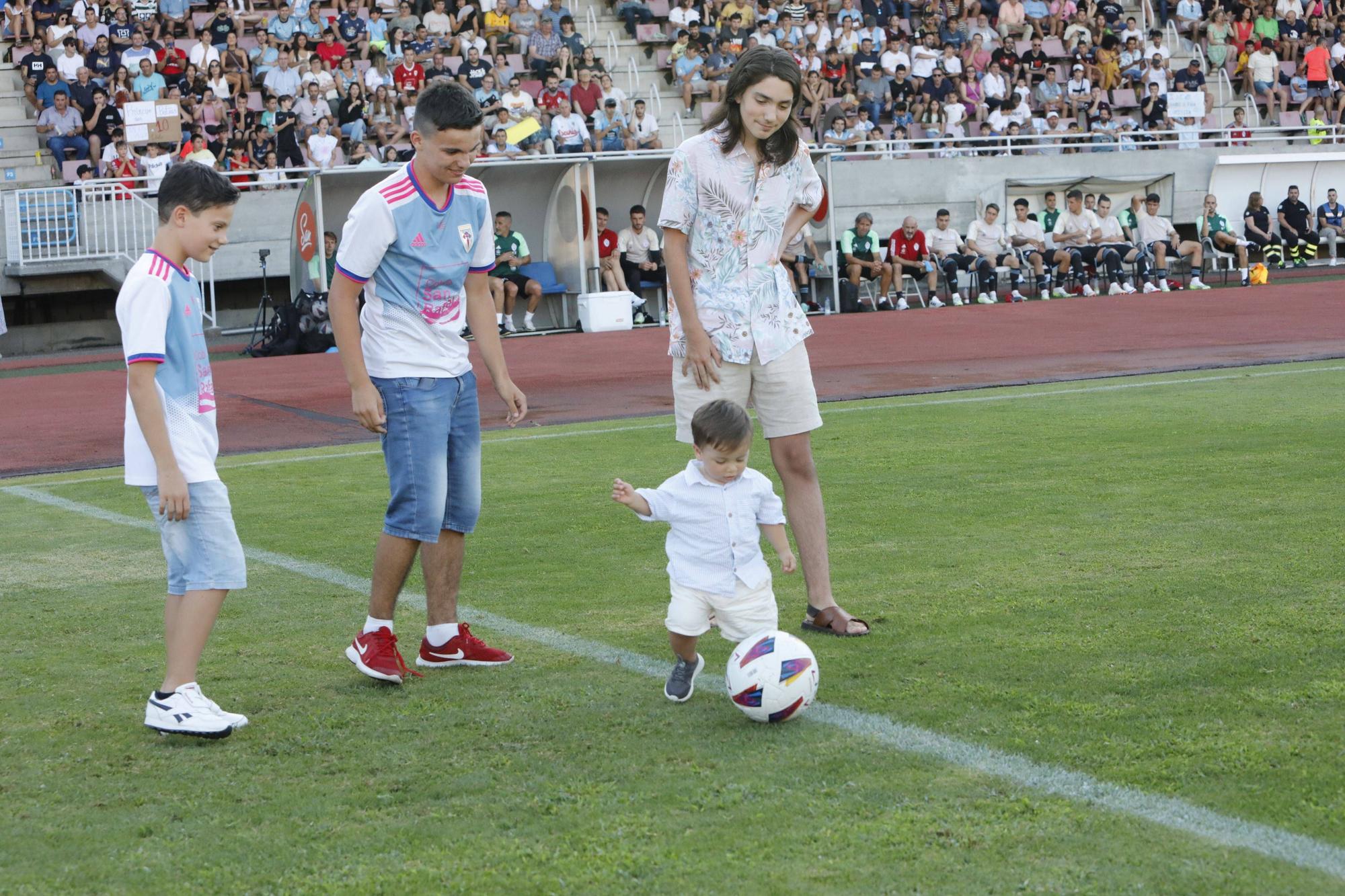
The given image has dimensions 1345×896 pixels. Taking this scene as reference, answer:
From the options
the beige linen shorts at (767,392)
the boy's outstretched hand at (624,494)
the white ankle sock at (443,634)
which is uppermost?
the beige linen shorts at (767,392)

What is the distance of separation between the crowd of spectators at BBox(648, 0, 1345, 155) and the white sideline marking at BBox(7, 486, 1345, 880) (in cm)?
2464

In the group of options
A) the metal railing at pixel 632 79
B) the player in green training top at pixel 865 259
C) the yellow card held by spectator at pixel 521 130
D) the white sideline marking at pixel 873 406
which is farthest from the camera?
the metal railing at pixel 632 79

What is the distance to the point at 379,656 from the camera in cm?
509

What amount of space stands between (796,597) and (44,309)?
22.0m

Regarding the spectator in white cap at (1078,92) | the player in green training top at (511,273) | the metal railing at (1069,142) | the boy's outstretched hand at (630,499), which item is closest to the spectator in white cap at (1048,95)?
the spectator in white cap at (1078,92)

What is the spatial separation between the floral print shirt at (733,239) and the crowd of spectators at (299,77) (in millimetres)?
18751

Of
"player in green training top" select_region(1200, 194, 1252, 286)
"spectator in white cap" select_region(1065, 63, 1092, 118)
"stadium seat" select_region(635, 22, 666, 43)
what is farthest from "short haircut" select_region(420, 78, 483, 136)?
"spectator in white cap" select_region(1065, 63, 1092, 118)

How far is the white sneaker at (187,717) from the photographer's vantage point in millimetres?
4488

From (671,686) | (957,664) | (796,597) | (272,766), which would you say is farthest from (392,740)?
(796,597)

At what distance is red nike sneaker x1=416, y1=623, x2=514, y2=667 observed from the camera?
533 centimetres

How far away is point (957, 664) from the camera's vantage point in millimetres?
5004

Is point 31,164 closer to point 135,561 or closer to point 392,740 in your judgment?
point 135,561

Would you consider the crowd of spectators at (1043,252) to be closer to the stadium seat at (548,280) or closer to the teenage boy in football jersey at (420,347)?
the stadium seat at (548,280)

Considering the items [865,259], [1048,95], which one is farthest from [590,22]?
[1048,95]
